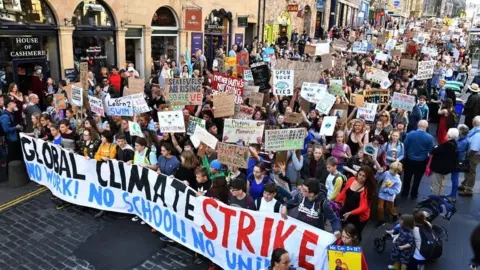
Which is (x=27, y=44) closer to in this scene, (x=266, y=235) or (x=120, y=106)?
(x=120, y=106)

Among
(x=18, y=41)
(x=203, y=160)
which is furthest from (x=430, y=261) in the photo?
(x=18, y=41)

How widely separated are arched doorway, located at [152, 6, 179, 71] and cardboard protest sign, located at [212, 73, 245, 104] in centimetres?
923

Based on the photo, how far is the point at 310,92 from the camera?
9.72 metres

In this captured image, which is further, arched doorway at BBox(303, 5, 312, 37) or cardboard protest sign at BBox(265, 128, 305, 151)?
arched doorway at BBox(303, 5, 312, 37)

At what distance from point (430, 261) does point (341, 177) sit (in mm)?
1807

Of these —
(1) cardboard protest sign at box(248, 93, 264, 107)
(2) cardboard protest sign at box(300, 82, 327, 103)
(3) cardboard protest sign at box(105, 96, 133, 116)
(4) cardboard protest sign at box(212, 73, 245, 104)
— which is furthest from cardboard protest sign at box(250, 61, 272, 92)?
(3) cardboard protest sign at box(105, 96, 133, 116)

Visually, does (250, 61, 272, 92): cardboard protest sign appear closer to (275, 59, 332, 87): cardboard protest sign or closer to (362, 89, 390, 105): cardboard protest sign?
(275, 59, 332, 87): cardboard protest sign

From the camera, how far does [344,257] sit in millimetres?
4457

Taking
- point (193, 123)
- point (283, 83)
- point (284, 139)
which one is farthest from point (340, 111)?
point (193, 123)

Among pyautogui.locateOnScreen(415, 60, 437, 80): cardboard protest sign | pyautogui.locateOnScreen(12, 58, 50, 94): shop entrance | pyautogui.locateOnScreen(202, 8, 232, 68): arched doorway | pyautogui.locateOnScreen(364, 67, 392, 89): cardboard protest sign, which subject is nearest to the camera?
pyautogui.locateOnScreen(364, 67, 392, 89): cardboard protest sign

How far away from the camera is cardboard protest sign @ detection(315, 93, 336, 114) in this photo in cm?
898

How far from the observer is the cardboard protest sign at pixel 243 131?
7.24 metres

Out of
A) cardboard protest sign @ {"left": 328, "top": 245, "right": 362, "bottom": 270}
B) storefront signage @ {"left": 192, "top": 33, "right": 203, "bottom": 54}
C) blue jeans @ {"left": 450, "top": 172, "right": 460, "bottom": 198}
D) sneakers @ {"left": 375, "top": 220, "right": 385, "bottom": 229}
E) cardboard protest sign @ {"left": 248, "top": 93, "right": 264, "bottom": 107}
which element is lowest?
sneakers @ {"left": 375, "top": 220, "right": 385, "bottom": 229}

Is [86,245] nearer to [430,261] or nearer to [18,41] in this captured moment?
[430,261]
